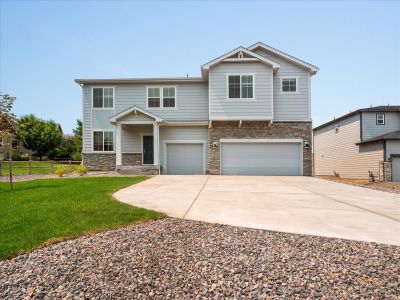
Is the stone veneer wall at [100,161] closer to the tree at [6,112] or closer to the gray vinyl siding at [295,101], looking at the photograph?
the tree at [6,112]

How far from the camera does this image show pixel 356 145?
2159 cm

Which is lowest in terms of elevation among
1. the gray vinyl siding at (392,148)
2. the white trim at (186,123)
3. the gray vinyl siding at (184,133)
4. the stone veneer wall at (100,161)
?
the stone veneer wall at (100,161)

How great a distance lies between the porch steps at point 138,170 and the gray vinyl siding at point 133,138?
1.97m

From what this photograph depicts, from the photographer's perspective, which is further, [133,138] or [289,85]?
[133,138]

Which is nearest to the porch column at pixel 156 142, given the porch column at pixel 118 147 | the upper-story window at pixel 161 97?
the porch column at pixel 118 147

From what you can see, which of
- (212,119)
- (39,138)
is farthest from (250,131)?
(39,138)

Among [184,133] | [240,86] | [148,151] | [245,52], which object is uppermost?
[245,52]

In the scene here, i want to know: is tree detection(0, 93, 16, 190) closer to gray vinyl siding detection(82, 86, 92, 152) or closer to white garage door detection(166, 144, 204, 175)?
gray vinyl siding detection(82, 86, 92, 152)

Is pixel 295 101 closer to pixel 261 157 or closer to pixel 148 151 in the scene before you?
pixel 261 157

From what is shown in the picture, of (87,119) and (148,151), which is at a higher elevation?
(87,119)

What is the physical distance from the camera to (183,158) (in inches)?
687

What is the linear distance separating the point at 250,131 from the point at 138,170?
24.3 ft

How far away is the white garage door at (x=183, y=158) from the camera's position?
17.4 metres

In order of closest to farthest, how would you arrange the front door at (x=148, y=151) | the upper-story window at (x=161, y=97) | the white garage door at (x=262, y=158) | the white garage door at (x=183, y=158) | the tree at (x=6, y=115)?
1. the tree at (x=6, y=115)
2. the white garage door at (x=262, y=158)
3. the white garage door at (x=183, y=158)
4. the front door at (x=148, y=151)
5. the upper-story window at (x=161, y=97)
